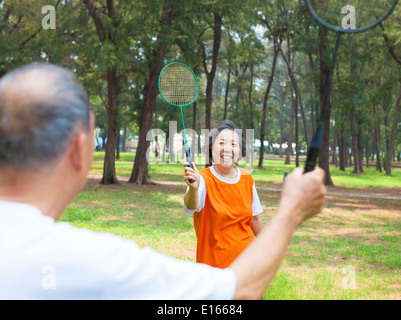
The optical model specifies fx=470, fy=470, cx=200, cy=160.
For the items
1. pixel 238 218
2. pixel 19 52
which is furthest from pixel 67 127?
pixel 19 52

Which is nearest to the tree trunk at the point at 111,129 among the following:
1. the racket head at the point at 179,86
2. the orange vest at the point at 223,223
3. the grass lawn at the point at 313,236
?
the grass lawn at the point at 313,236

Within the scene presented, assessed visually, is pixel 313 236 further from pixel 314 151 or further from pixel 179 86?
pixel 314 151

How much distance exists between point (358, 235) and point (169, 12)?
465 inches

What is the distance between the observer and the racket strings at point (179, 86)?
628cm

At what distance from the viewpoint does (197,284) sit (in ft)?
4.07

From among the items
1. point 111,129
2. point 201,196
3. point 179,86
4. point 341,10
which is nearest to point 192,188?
point 201,196

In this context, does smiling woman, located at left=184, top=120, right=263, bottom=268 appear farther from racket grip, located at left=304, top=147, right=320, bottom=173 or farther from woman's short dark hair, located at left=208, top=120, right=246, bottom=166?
racket grip, located at left=304, top=147, right=320, bottom=173

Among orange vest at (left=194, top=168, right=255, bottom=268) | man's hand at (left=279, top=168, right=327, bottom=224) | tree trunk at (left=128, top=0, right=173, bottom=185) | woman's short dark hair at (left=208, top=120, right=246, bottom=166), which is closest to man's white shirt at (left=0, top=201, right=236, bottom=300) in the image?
man's hand at (left=279, top=168, right=327, bottom=224)

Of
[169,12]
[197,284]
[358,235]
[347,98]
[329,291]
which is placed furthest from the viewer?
[347,98]

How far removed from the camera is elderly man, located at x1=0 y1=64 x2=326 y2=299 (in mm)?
1127

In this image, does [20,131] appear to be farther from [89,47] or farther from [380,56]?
[380,56]

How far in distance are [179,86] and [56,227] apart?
5.66 metres

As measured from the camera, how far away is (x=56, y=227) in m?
1.18

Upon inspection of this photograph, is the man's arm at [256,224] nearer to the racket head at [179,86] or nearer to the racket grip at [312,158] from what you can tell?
the racket head at [179,86]
